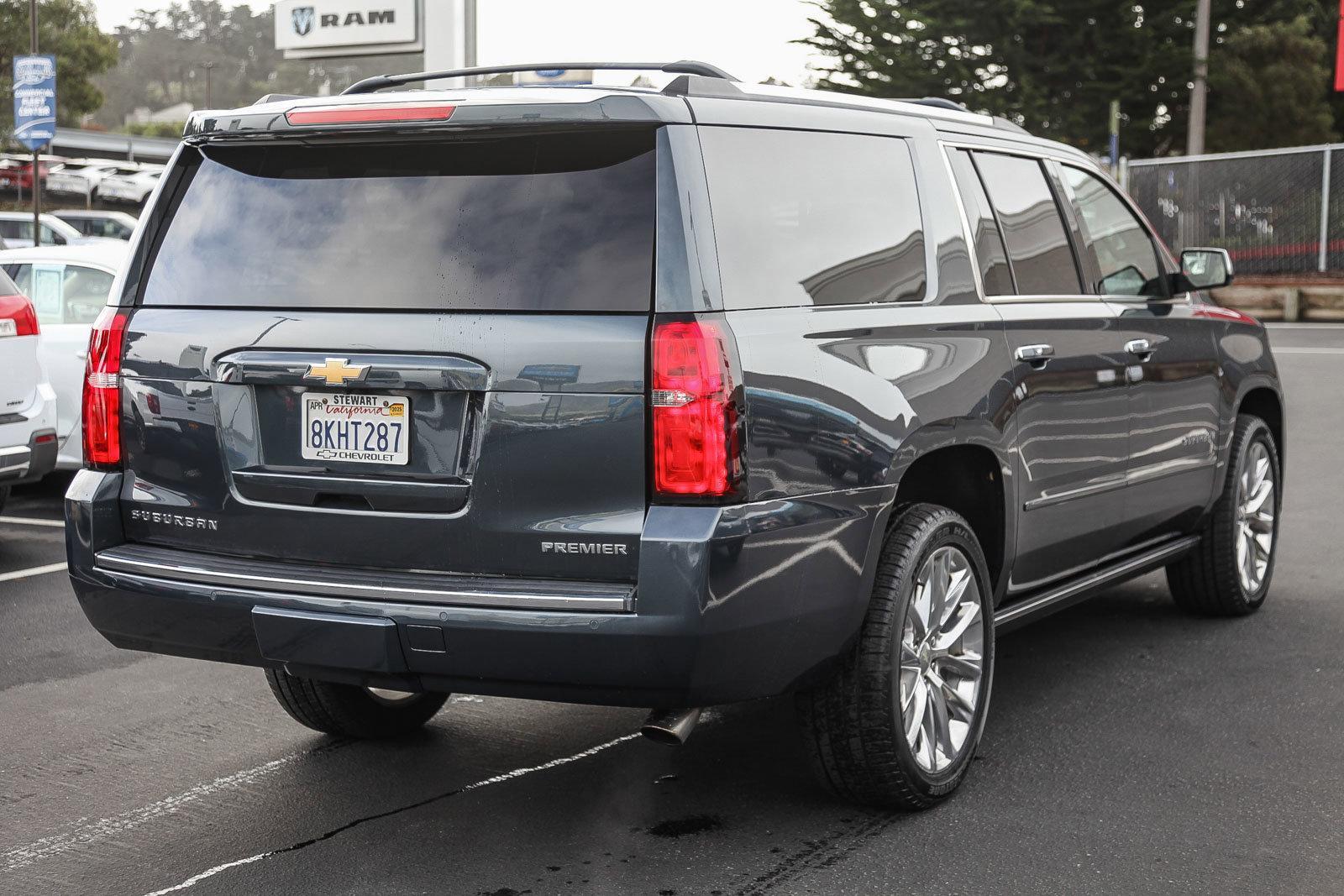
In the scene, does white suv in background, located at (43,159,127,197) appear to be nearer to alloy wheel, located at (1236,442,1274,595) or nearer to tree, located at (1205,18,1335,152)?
tree, located at (1205,18,1335,152)

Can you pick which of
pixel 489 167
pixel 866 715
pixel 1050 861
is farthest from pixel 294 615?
pixel 1050 861

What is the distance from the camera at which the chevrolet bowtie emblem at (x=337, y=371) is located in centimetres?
381

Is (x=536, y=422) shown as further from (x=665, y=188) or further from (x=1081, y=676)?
(x=1081, y=676)

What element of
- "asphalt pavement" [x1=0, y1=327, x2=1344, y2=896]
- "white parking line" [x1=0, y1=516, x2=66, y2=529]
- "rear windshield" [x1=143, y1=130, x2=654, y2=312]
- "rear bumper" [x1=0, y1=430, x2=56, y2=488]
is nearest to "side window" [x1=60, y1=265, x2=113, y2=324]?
"white parking line" [x1=0, y1=516, x2=66, y2=529]

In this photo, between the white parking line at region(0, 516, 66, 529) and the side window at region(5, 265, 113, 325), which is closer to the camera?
the white parking line at region(0, 516, 66, 529)

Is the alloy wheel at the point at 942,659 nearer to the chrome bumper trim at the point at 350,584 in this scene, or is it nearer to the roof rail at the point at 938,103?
the chrome bumper trim at the point at 350,584

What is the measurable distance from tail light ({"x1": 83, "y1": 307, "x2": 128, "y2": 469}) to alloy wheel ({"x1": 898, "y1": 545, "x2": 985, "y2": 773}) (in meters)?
A: 2.12

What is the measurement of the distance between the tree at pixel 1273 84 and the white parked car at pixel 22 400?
3372cm

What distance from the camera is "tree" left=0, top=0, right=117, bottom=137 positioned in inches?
1897

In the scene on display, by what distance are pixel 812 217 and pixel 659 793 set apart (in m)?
1.65

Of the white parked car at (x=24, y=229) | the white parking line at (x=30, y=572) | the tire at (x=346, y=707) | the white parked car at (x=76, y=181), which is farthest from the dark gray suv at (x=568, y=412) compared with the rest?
the white parked car at (x=76, y=181)

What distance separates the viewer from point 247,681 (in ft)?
19.2

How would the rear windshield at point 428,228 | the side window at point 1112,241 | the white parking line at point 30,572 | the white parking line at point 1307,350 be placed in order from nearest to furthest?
the rear windshield at point 428,228 < the side window at point 1112,241 < the white parking line at point 30,572 < the white parking line at point 1307,350

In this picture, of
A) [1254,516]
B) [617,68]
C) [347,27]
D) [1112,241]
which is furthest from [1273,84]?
[617,68]
